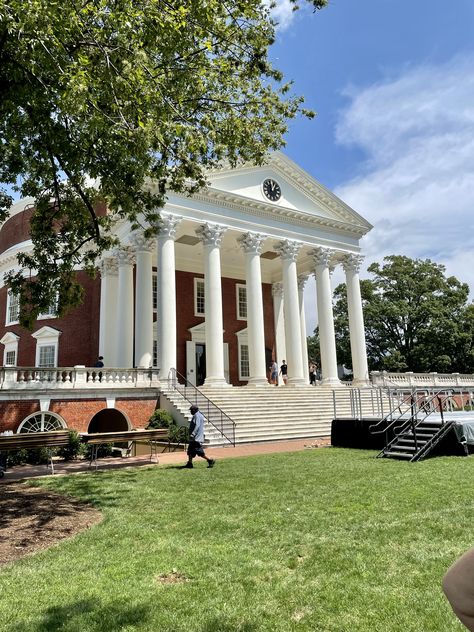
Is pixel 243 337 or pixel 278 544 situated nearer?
pixel 278 544

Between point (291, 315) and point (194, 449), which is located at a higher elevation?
point (291, 315)

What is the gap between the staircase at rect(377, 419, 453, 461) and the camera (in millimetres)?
12359

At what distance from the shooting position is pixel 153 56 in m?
9.99

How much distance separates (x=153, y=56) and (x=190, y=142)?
88.9 inches

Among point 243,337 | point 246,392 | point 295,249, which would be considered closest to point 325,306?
point 295,249

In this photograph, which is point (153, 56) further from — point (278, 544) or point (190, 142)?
point (278, 544)

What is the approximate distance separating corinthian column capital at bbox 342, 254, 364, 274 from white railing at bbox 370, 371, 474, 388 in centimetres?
728

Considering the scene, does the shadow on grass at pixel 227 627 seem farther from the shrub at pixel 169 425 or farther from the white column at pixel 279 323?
the white column at pixel 279 323

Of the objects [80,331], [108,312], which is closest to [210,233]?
[108,312]

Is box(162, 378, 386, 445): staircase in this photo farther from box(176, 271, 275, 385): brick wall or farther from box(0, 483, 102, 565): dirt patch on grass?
box(0, 483, 102, 565): dirt patch on grass

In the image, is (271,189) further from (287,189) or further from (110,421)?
(110,421)

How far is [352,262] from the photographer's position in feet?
105

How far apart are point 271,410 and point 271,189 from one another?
14333mm

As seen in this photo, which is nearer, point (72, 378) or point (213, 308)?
point (72, 378)
